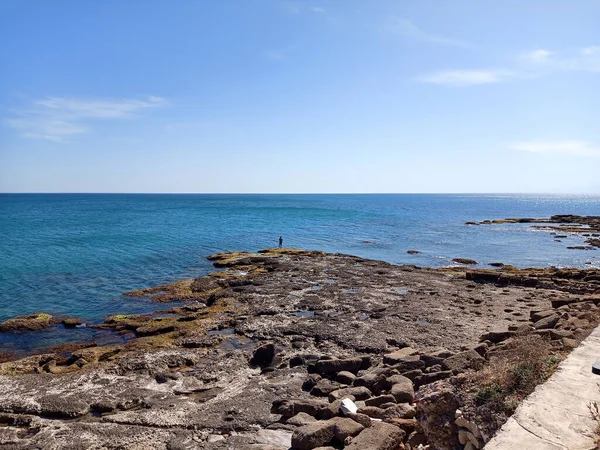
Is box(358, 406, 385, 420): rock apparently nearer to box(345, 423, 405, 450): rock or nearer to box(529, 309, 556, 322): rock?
box(345, 423, 405, 450): rock

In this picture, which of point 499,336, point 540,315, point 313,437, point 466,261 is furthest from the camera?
point 466,261

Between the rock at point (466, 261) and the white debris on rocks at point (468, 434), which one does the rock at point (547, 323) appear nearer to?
the white debris on rocks at point (468, 434)

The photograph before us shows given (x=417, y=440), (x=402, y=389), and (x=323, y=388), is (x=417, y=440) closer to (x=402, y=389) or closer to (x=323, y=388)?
(x=402, y=389)

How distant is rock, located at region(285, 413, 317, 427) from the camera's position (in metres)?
12.0

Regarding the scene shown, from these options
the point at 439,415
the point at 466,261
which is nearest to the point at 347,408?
the point at 439,415

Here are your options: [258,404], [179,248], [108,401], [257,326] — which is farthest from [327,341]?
[179,248]

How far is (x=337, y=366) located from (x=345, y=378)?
83cm

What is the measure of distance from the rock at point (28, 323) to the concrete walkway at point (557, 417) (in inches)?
921

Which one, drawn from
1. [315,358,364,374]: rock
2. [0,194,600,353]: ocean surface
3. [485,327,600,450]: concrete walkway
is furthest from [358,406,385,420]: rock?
[0,194,600,353]: ocean surface

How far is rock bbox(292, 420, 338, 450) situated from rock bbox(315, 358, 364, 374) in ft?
17.2

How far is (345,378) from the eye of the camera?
14.9 meters

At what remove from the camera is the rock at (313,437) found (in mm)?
10164

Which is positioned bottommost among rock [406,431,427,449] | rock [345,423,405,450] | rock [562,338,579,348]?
rock [406,431,427,449]

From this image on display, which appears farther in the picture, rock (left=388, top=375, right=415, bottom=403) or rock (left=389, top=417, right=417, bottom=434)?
rock (left=388, top=375, right=415, bottom=403)
